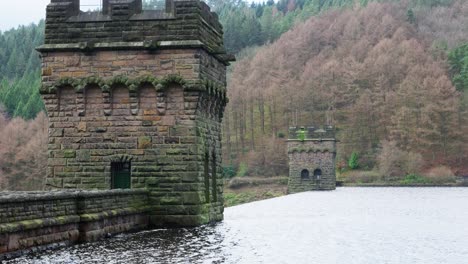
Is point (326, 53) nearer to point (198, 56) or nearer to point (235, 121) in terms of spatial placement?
point (235, 121)

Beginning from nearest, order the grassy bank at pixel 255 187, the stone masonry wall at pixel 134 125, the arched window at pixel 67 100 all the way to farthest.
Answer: the stone masonry wall at pixel 134 125 < the arched window at pixel 67 100 < the grassy bank at pixel 255 187

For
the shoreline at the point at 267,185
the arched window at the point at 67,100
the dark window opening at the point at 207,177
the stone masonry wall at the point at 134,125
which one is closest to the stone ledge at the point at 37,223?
the stone masonry wall at the point at 134,125

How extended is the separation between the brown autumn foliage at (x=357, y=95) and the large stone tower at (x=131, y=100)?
64875 millimetres

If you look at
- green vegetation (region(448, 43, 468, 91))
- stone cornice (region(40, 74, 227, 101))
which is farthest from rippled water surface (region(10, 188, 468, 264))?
green vegetation (region(448, 43, 468, 91))

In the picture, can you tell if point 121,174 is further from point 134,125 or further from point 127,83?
point 127,83

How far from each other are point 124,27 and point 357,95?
80900 mm

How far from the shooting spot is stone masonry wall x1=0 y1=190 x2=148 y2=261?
43.1 ft

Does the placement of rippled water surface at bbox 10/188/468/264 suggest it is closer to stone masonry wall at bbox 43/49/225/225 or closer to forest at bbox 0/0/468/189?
stone masonry wall at bbox 43/49/225/225

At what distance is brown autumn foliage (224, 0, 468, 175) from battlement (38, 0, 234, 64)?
6485 centimetres

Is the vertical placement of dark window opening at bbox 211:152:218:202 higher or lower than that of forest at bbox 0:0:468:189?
lower

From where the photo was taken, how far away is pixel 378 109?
9694cm

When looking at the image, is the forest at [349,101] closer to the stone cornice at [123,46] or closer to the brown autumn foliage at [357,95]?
the brown autumn foliage at [357,95]

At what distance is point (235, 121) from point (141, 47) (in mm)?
79906

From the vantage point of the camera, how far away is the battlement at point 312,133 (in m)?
66.1
